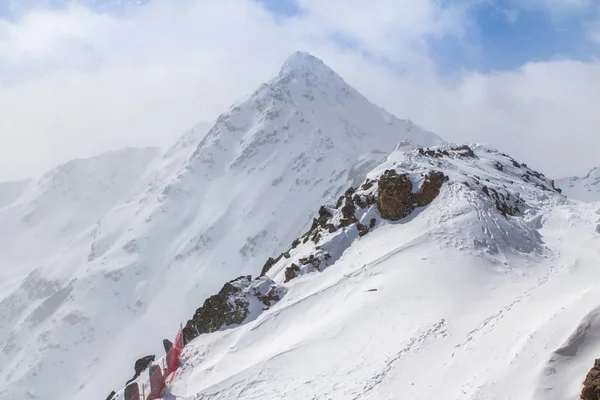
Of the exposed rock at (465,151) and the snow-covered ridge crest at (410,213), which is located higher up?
the exposed rock at (465,151)

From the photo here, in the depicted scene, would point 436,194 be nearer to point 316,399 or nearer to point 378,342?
point 378,342

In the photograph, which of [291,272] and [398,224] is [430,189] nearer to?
[398,224]

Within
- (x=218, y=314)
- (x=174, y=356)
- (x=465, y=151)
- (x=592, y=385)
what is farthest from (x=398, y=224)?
(x=465, y=151)

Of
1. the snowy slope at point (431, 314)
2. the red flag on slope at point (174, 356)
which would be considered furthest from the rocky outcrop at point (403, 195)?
the red flag on slope at point (174, 356)

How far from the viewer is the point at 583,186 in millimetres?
132875

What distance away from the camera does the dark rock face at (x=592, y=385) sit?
13094 millimetres

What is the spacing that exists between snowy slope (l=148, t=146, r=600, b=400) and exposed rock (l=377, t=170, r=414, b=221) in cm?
62

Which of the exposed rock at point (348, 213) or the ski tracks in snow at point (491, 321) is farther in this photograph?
the exposed rock at point (348, 213)

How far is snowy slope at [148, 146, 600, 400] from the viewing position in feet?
53.5

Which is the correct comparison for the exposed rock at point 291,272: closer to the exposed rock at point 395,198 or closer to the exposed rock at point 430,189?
the exposed rock at point 395,198

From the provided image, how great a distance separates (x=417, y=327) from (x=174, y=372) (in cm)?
1254

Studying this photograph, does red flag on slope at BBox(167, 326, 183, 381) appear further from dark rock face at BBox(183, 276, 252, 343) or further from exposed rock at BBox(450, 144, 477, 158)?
exposed rock at BBox(450, 144, 477, 158)

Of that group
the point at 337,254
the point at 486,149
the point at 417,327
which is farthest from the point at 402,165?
the point at 486,149

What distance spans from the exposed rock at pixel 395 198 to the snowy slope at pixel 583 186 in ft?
326
